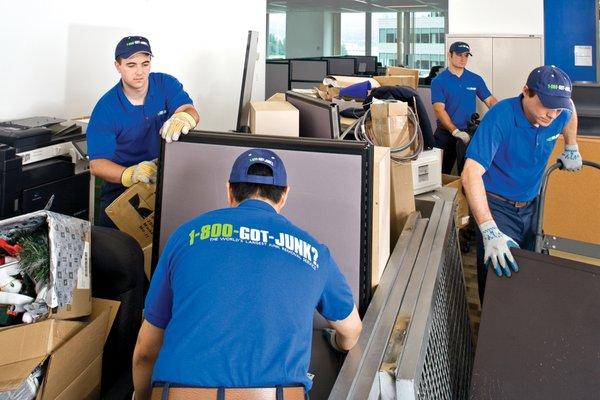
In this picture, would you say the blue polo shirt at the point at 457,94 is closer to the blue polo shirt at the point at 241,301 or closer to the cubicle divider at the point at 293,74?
the cubicle divider at the point at 293,74

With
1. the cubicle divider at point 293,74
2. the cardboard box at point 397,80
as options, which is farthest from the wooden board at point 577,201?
the cubicle divider at point 293,74

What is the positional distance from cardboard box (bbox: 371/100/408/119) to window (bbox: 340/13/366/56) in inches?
542

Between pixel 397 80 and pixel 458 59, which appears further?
pixel 458 59

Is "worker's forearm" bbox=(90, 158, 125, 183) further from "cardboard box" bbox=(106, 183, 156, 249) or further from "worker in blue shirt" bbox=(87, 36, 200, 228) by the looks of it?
"cardboard box" bbox=(106, 183, 156, 249)

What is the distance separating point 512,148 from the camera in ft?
7.40

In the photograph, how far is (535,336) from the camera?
1.44 metres

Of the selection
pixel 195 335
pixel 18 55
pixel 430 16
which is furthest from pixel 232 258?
pixel 430 16

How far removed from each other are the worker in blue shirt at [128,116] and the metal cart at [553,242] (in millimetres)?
1516

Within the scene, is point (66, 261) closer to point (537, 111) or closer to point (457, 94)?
point (537, 111)

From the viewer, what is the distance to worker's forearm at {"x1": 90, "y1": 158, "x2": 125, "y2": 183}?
2153mm

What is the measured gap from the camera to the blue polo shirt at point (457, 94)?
4.45 meters

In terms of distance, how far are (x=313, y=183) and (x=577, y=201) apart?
2437 millimetres

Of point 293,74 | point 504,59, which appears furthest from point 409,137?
→ point 293,74

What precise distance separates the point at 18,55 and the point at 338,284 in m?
2.49
